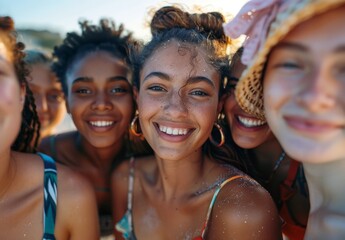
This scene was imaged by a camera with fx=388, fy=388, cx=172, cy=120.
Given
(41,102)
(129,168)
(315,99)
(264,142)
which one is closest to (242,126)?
(264,142)

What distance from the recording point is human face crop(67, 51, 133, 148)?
3156 mm

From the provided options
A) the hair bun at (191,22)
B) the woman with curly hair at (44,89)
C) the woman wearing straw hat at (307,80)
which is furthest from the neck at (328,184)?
the woman with curly hair at (44,89)

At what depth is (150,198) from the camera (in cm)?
286

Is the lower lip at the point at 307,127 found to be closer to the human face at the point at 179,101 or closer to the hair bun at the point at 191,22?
the human face at the point at 179,101

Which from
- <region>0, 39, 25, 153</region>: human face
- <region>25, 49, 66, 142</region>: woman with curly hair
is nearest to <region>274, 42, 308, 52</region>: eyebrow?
<region>0, 39, 25, 153</region>: human face

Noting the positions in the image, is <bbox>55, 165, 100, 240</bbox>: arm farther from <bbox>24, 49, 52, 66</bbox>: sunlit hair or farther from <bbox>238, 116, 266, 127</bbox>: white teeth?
<bbox>24, 49, 52, 66</bbox>: sunlit hair

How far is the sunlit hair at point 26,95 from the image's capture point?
2262mm

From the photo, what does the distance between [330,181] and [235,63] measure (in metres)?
1.17

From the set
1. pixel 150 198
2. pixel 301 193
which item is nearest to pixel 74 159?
pixel 150 198

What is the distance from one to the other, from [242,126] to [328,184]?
3.38 ft

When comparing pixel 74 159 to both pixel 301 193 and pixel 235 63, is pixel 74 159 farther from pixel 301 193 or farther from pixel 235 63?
pixel 301 193

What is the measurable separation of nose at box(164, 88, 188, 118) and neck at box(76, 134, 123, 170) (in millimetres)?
1264

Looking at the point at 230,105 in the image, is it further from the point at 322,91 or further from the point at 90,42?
the point at 90,42

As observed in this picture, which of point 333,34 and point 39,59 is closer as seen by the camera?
point 333,34
